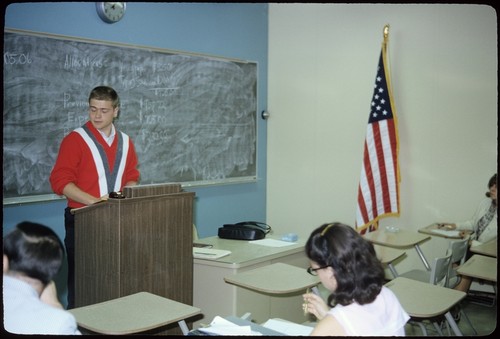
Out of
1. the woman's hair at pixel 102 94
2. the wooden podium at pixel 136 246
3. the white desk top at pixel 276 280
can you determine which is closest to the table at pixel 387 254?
the white desk top at pixel 276 280

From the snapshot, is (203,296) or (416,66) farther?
(416,66)

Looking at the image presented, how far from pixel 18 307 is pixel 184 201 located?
4.18ft

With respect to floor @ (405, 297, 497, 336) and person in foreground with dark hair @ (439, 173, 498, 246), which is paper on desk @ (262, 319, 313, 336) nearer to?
floor @ (405, 297, 497, 336)

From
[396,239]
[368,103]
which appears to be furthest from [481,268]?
[368,103]

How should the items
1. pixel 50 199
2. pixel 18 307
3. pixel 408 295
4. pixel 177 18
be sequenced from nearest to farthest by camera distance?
pixel 18 307
pixel 408 295
pixel 50 199
pixel 177 18

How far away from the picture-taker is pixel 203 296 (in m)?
3.18

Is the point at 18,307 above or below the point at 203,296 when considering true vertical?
above

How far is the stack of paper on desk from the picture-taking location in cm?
315

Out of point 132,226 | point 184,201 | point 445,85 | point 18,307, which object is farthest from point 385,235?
point 18,307

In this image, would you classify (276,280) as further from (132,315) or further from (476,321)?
(476,321)

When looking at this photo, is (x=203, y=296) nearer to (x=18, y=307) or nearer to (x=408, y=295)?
(x=408, y=295)

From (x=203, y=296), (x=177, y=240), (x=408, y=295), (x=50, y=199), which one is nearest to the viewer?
(x=408, y=295)

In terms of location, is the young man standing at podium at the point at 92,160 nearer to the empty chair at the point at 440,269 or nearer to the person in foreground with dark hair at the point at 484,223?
the empty chair at the point at 440,269

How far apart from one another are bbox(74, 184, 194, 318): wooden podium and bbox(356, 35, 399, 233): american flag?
7.59ft
